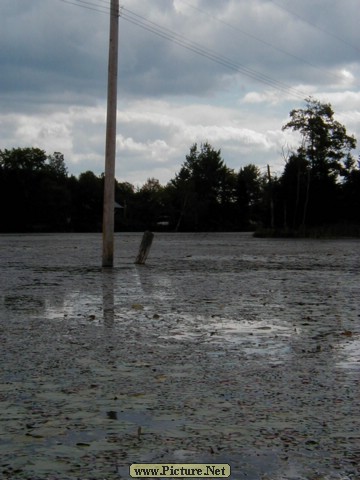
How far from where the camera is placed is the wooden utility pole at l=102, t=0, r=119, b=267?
21547mm

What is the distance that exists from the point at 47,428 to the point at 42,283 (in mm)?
11662

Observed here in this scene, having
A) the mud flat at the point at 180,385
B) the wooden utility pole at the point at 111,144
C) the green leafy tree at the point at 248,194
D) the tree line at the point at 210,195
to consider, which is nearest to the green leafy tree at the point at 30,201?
the tree line at the point at 210,195

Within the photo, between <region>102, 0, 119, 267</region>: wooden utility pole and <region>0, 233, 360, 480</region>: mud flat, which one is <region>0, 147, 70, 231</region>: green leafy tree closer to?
<region>102, 0, 119, 267</region>: wooden utility pole

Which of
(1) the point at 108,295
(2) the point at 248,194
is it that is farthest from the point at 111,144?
(2) the point at 248,194

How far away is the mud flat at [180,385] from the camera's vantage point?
14.1ft

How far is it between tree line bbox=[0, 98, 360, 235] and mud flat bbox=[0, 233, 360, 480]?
61011mm

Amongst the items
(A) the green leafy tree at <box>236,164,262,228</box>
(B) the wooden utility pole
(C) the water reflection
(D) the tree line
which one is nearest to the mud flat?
(C) the water reflection

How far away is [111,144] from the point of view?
70.8 feet

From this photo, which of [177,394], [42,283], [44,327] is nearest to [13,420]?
[177,394]

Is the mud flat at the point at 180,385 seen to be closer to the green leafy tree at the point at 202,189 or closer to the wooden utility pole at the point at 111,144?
the wooden utility pole at the point at 111,144

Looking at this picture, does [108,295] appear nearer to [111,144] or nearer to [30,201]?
[111,144]

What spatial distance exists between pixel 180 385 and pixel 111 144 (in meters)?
15.9

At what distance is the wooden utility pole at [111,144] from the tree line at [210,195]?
167ft

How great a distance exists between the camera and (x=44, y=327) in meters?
9.52
